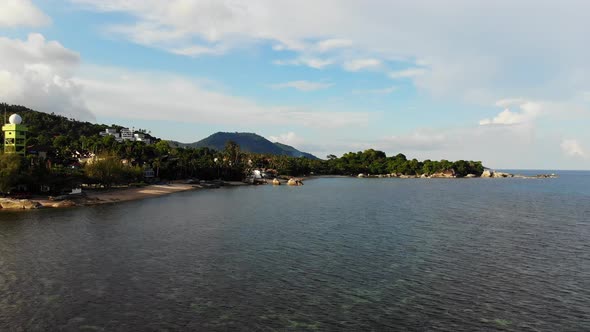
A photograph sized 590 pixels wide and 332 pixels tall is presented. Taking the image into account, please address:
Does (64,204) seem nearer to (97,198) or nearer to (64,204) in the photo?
(64,204)

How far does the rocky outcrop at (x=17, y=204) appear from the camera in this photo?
261 feet

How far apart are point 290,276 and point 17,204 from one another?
74.6 m

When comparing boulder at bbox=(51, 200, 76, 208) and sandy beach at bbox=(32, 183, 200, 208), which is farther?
sandy beach at bbox=(32, 183, 200, 208)

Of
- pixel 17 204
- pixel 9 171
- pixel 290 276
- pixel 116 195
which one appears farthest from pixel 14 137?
pixel 290 276

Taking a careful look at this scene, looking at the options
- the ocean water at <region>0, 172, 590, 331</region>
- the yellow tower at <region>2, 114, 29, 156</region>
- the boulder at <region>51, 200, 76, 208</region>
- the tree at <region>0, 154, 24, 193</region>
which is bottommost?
the ocean water at <region>0, 172, 590, 331</region>

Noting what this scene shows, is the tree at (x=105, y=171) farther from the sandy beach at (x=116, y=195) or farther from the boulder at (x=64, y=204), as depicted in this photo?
the boulder at (x=64, y=204)

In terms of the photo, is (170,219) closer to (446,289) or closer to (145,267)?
(145,267)

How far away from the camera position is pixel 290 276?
35.2m

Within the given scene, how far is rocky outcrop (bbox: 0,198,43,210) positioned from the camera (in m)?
79.4

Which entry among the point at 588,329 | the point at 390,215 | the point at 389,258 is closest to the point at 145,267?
the point at 389,258

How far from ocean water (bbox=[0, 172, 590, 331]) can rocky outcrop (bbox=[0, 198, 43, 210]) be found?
55.8 ft

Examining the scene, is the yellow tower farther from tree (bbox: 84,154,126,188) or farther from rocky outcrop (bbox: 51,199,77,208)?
rocky outcrop (bbox: 51,199,77,208)

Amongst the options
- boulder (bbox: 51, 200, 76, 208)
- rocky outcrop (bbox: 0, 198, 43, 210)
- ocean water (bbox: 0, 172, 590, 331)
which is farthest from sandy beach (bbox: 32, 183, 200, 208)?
ocean water (bbox: 0, 172, 590, 331)

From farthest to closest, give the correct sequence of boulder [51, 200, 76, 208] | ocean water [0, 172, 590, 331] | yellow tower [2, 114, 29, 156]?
yellow tower [2, 114, 29, 156] → boulder [51, 200, 76, 208] → ocean water [0, 172, 590, 331]
